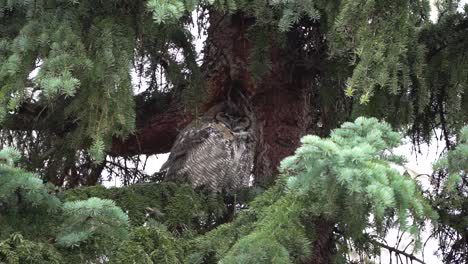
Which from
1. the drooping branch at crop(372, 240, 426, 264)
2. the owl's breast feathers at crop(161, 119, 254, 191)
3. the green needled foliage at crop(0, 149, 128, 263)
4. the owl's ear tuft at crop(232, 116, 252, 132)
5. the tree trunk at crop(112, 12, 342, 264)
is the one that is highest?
the tree trunk at crop(112, 12, 342, 264)

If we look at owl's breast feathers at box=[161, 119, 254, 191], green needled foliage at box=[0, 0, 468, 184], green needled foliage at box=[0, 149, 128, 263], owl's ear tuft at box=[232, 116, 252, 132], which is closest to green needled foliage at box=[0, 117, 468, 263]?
green needled foliage at box=[0, 149, 128, 263]

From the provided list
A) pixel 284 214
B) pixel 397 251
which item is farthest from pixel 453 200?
pixel 284 214

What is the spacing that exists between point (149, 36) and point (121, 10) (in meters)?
0.27

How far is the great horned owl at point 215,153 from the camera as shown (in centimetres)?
→ 517

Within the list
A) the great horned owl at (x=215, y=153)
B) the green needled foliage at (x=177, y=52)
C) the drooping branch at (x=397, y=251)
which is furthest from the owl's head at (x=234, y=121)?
the drooping branch at (x=397, y=251)

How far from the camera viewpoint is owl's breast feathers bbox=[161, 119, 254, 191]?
516cm

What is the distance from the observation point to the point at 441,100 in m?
4.77

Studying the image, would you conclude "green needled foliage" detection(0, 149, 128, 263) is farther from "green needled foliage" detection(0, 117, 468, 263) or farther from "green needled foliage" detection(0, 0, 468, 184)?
"green needled foliage" detection(0, 0, 468, 184)

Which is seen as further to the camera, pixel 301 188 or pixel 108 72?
pixel 108 72

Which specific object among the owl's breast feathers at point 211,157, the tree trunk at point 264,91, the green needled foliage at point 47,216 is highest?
the tree trunk at point 264,91

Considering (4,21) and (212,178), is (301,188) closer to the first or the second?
(4,21)

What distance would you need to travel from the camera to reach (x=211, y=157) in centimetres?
527

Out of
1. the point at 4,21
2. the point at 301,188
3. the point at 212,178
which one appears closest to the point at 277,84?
the point at 212,178

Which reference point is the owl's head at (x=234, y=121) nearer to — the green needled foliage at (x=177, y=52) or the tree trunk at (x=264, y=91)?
the tree trunk at (x=264, y=91)
